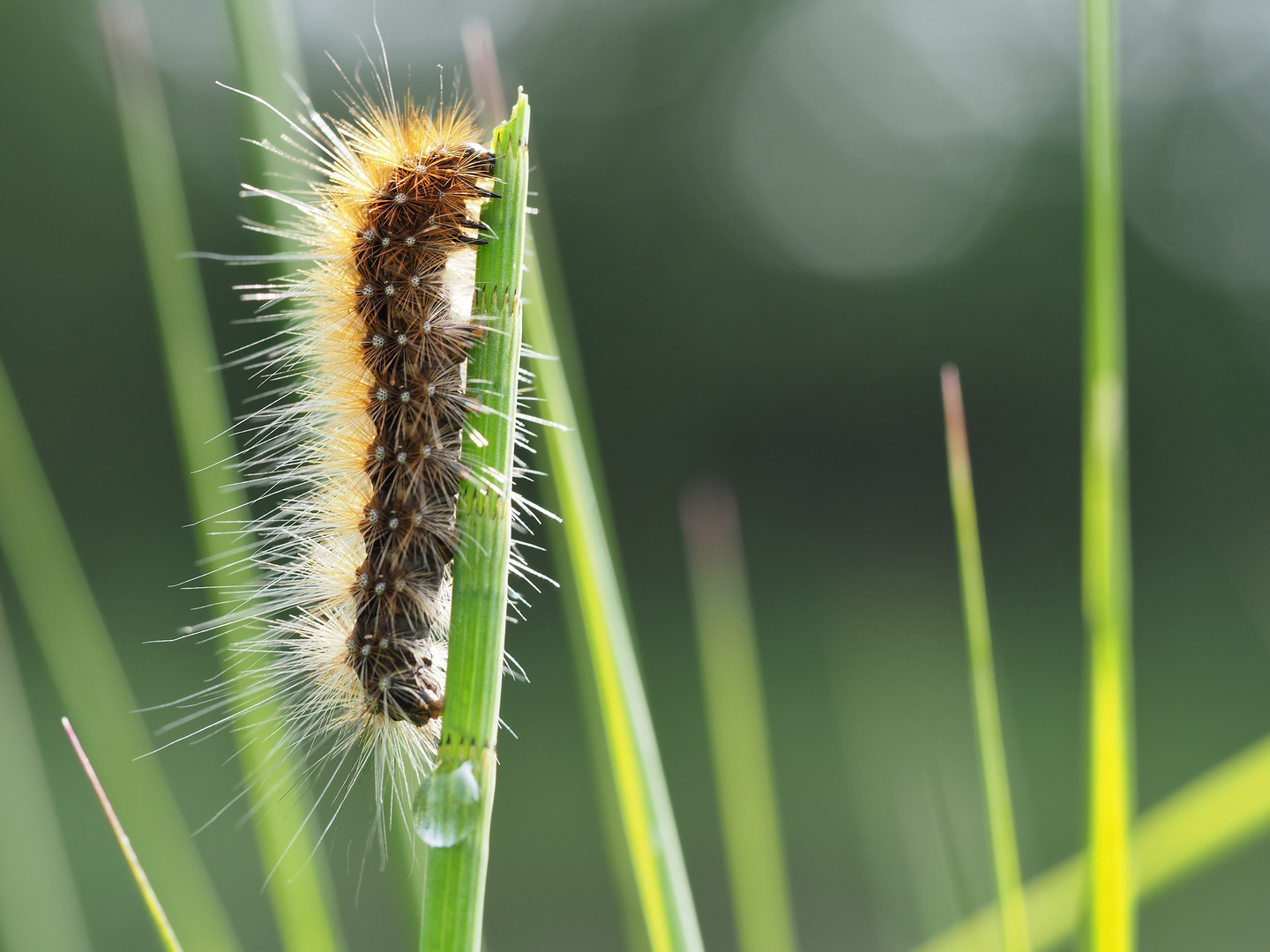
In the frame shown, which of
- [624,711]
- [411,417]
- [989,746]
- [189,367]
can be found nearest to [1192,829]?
[989,746]

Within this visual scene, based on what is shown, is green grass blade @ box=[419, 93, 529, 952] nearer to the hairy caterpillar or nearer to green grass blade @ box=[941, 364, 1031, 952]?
the hairy caterpillar

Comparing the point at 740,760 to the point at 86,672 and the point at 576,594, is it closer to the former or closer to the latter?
the point at 576,594

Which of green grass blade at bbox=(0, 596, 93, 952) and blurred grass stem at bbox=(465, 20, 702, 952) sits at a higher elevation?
blurred grass stem at bbox=(465, 20, 702, 952)

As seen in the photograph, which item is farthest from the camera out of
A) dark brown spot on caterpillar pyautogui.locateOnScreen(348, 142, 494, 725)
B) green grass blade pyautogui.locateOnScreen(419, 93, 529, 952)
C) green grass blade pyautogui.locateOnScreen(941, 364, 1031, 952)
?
dark brown spot on caterpillar pyautogui.locateOnScreen(348, 142, 494, 725)

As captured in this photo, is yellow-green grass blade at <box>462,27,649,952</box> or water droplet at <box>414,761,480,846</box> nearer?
water droplet at <box>414,761,480,846</box>

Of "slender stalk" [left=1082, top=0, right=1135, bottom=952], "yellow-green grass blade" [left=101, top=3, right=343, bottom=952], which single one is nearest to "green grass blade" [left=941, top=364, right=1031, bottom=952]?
"slender stalk" [left=1082, top=0, right=1135, bottom=952]

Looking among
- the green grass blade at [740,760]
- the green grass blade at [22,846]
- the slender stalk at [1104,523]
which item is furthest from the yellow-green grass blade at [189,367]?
the slender stalk at [1104,523]

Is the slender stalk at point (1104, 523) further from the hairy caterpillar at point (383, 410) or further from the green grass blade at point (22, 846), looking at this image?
the green grass blade at point (22, 846)
